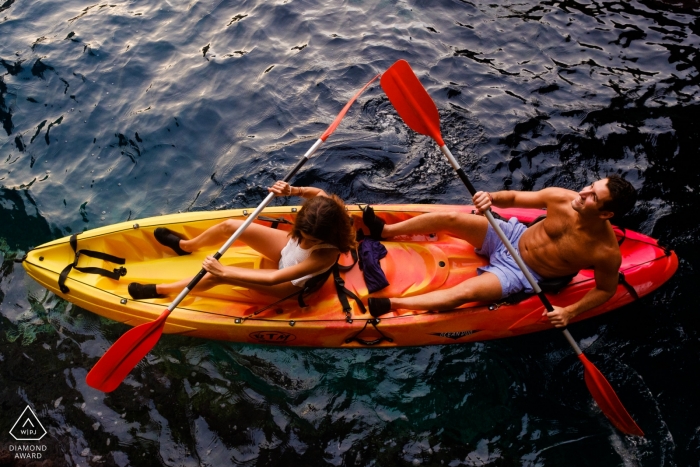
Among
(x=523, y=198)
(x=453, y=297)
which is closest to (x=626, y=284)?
(x=523, y=198)

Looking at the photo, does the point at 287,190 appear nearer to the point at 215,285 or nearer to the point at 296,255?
the point at 296,255

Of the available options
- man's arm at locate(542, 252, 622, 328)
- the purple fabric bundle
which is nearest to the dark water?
the purple fabric bundle

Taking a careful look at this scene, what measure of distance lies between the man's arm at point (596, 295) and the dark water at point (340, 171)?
786 millimetres

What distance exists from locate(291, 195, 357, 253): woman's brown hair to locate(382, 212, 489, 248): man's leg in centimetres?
114

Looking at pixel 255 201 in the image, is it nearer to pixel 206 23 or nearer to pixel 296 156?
pixel 296 156

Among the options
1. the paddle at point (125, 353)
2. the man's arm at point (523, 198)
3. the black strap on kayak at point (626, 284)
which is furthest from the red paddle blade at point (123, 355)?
the black strap on kayak at point (626, 284)

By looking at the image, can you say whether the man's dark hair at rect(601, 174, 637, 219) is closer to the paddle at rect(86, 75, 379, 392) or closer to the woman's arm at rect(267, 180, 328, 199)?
the woman's arm at rect(267, 180, 328, 199)

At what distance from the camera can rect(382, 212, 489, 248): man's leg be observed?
181 inches

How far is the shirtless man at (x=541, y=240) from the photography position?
3738 millimetres

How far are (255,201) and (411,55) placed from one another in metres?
3.46

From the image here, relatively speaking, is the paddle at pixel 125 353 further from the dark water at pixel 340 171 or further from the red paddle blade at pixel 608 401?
the red paddle blade at pixel 608 401

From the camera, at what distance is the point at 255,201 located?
19.2ft

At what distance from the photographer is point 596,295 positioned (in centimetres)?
410

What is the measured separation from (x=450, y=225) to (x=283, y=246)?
1.50m
